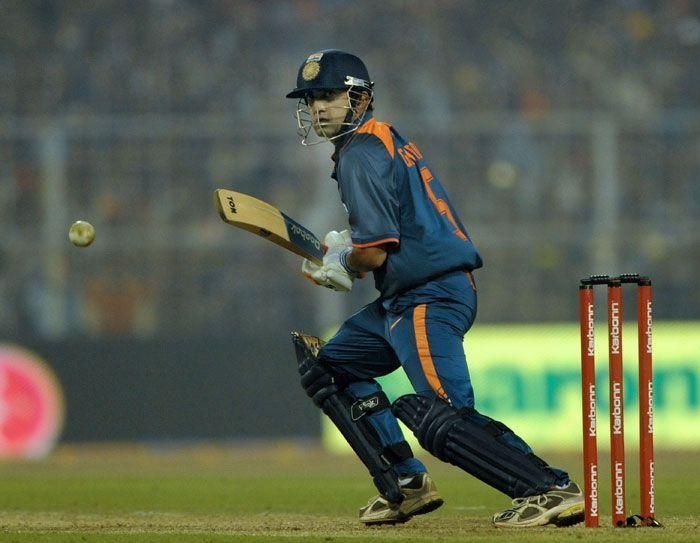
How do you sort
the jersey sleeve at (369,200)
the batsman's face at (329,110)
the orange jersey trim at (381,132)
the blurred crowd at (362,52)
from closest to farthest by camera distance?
the jersey sleeve at (369,200)
the orange jersey trim at (381,132)
the batsman's face at (329,110)
the blurred crowd at (362,52)

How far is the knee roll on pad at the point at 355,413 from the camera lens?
18.2ft

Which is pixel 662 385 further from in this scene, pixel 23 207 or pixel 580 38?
pixel 23 207

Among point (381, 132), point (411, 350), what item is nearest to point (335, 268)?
point (411, 350)

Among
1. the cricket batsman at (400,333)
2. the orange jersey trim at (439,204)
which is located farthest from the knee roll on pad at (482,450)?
the orange jersey trim at (439,204)

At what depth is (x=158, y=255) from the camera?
11.3 m

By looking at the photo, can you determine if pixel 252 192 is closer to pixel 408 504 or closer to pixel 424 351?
pixel 408 504

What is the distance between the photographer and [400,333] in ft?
17.3

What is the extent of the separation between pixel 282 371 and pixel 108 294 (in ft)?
5.62

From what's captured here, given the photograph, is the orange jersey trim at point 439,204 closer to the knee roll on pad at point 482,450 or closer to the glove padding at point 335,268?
the glove padding at point 335,268

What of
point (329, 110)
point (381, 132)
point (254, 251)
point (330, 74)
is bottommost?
point (254, 251)

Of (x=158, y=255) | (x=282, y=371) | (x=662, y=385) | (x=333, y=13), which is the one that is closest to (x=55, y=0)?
(x=333, y=13)

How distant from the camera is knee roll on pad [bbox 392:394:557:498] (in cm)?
492

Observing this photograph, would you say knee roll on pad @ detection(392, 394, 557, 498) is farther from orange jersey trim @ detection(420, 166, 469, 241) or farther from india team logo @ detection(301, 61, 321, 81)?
india team logo @ detection(301, 61, 321, 81)

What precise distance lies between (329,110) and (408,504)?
5.57ft
